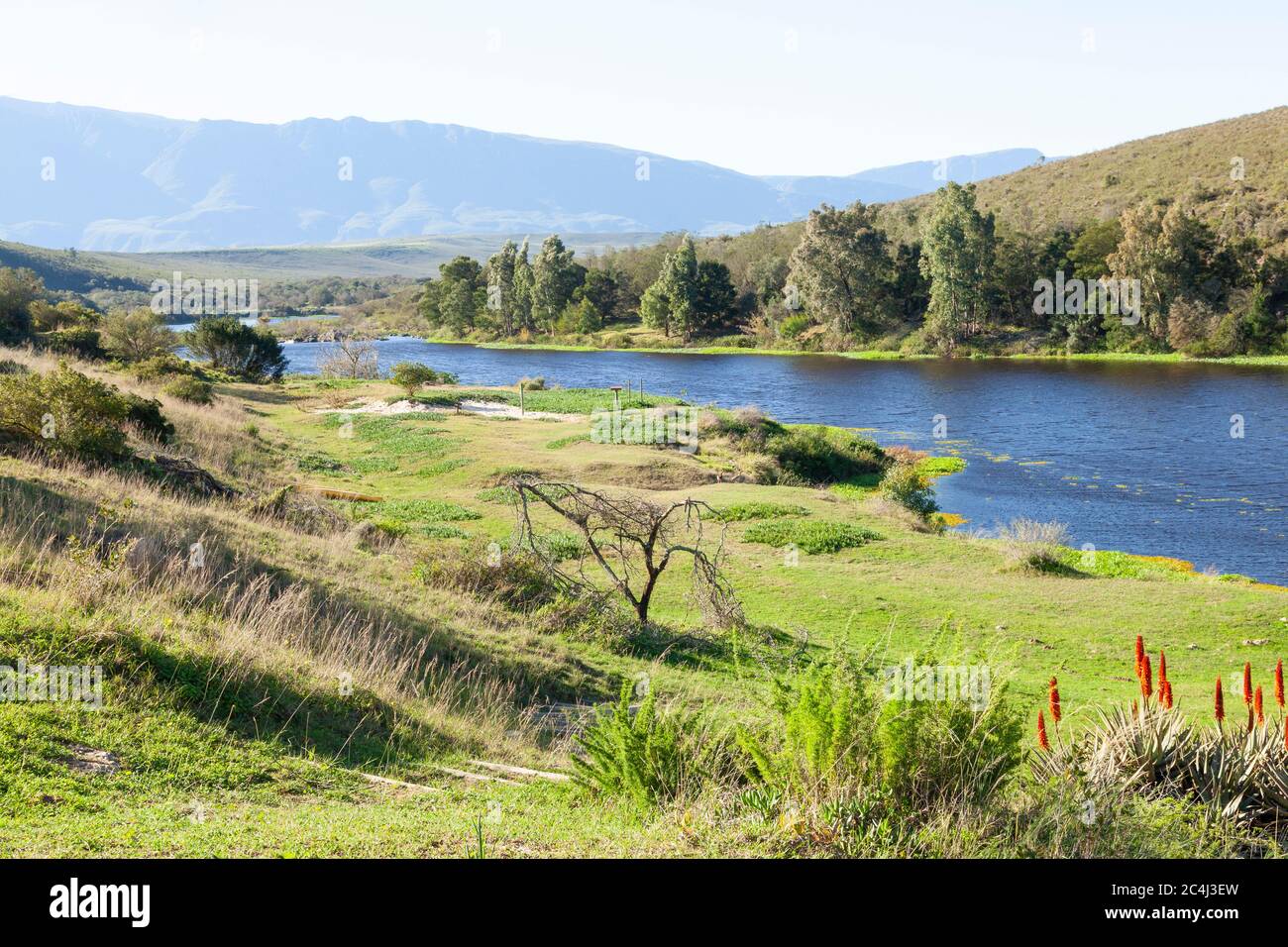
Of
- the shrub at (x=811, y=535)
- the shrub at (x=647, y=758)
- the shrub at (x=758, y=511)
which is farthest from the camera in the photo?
the shrub at (x=758, y=511)

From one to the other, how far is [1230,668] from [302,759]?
12.9 m

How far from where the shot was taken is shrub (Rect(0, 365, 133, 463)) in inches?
687

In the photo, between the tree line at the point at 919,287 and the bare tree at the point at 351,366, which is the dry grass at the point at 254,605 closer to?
the bare tree at the point at 351,366

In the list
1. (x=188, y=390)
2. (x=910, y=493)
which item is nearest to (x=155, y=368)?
(x=188, y=390)

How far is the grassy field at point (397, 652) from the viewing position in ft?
18.4

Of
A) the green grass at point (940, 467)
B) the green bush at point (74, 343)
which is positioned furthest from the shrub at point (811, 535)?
the green bush at point (74, 343)

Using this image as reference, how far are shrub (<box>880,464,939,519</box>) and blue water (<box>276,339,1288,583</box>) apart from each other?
1611mm

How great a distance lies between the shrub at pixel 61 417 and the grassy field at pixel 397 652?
1077mm

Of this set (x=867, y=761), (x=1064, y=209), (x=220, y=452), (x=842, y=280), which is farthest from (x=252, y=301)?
(x=867, y=761)

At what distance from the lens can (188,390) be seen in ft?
120

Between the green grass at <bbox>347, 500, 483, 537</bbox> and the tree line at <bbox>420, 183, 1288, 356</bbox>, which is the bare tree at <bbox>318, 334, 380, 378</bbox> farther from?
the green grass at <bbox>347, 500, 483, 537</bbox>

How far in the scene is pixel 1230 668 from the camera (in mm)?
13836
